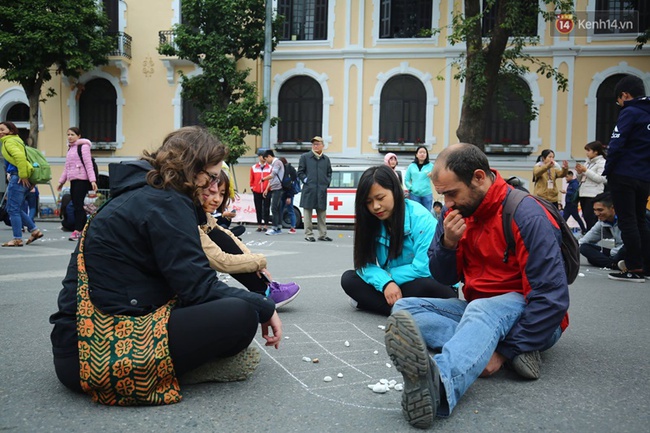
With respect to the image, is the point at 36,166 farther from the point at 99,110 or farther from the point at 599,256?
the point at 99,110

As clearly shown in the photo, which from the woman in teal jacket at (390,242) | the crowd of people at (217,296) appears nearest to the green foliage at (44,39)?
the woman in teal jacket at (390,242)

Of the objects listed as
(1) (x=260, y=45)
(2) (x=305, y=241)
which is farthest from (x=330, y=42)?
(2) (x=305, y=241)

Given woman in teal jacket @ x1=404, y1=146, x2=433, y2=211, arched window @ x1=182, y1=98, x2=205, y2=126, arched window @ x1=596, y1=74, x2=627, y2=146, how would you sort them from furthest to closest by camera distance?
arched window @ x1=182, y1=98, x2=205, y2=126, arched window @ x1=596, y1=74, x2=627, y2=146, woman in teal jacket @ x1=404, y1=146, x2=433, y2=211

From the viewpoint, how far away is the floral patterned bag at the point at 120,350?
8.86 feet

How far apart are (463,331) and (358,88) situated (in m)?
21.6

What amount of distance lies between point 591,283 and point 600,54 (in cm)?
1752

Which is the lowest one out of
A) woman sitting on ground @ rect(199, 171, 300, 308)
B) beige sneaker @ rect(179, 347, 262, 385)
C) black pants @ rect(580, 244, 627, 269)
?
black pants @ rect(580, 244, 627, 269)

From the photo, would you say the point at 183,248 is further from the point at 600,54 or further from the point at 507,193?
the point at 600,54

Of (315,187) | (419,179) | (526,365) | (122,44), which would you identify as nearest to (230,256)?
(526,365)

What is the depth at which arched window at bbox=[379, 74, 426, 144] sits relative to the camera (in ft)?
77.7

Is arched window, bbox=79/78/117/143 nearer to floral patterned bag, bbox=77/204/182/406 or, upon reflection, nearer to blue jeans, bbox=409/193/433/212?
blue jeans, bbox=409/193/433/212

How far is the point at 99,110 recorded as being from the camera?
25.8m

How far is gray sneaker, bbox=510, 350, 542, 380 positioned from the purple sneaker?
234cm

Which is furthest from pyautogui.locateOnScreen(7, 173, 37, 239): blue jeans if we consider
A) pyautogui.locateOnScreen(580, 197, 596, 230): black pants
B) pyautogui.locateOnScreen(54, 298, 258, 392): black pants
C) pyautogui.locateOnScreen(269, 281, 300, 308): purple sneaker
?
pyautogui.locateOnScreen(580, 197, 596, 230): black pants
